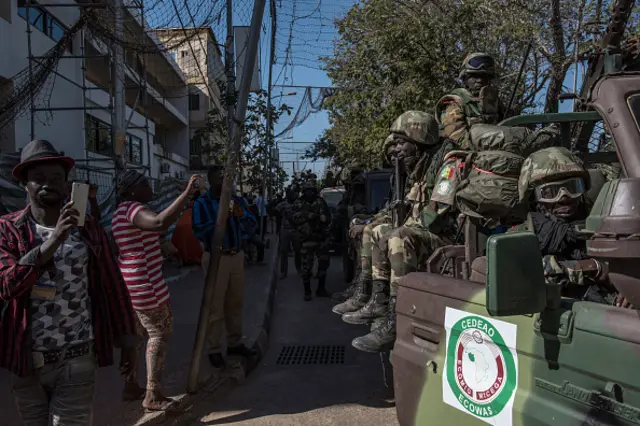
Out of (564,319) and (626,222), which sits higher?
(626,222)

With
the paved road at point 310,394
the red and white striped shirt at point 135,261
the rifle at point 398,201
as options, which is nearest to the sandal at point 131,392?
the paved road at point 310,394

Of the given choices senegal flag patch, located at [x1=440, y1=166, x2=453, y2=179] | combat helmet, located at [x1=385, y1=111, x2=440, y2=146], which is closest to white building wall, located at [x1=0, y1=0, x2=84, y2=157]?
combat helmet, located at [x1=385, y1=111, x2=440, y2=146]

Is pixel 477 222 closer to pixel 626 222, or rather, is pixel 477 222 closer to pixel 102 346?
pixel 626 222

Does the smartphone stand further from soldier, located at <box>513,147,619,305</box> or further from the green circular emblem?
soldier, located at <box>513,147,619,305</box>

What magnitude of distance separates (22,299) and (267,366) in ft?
11.2

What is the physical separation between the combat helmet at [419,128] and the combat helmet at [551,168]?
155 centimetres

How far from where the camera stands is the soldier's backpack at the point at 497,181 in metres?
2.62

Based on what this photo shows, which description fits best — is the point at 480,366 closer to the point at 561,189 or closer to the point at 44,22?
the point at 561,189

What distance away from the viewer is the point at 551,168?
2.26 metres

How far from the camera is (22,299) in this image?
238cm

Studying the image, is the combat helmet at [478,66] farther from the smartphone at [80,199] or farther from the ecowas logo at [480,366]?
the smartphone at [80,199]

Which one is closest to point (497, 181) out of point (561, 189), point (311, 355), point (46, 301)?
point (561, 189)

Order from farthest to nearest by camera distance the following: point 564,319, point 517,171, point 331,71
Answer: point 331,71 → point 517,171 → point 564,319

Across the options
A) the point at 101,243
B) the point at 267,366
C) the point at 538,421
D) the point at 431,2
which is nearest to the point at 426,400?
the point at 538,421
